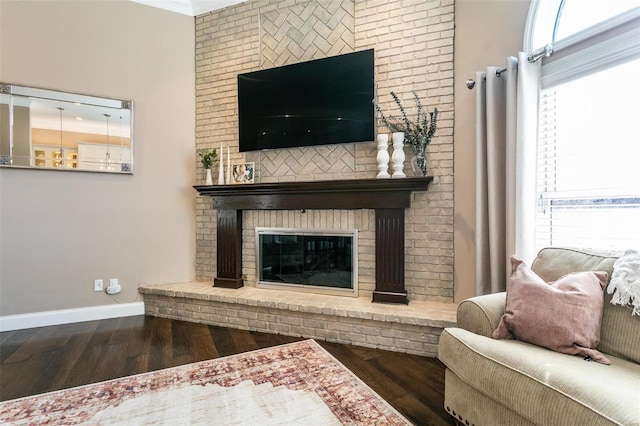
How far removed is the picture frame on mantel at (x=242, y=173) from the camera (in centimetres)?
352

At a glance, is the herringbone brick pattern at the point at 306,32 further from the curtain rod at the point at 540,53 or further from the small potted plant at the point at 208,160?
the curtain rod at the point at 540,53

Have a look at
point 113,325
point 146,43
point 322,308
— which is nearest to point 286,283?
point 322,308

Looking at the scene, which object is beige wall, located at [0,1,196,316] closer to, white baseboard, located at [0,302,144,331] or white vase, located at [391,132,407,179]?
white baseboard, located at [0,302,144,331]

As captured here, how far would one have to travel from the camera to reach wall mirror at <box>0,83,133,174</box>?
3045 millimetres

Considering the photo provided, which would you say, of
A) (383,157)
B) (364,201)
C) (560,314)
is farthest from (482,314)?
(383,157)

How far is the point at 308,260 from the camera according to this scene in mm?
3359

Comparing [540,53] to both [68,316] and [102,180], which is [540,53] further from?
[68,316]

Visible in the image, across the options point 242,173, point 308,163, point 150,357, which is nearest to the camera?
point 150,357

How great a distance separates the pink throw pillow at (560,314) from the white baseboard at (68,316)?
11.2 feet

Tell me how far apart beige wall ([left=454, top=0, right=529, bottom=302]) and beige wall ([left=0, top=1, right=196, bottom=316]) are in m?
2.81

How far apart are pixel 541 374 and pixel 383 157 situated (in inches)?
78.4

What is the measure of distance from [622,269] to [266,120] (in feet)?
9.65

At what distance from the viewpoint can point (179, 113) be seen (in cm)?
376

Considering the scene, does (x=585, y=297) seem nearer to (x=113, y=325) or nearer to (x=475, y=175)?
(x=475, y=175)
